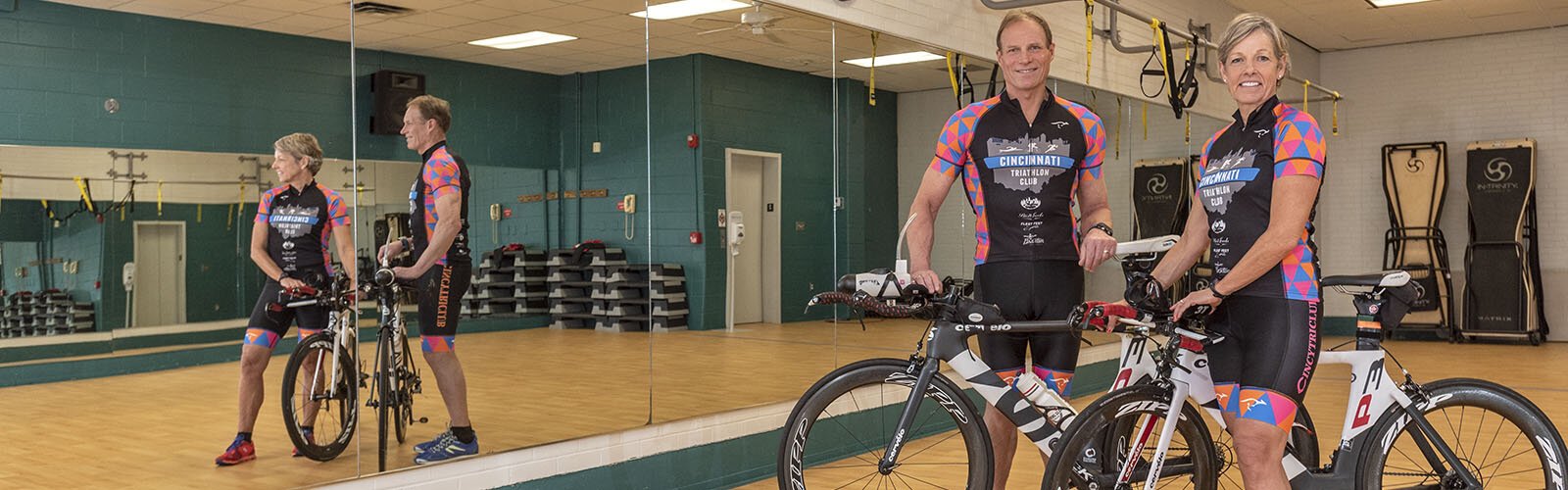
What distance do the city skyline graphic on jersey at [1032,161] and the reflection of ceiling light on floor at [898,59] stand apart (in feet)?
6.60

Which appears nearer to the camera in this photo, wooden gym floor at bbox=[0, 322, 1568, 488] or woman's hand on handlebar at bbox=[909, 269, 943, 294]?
wooden gym floor at bbox=[0, 322, 1568, 488]

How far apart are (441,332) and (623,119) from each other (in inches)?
38.5

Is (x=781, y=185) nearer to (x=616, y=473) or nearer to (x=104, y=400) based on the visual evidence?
(x=616, y=473)

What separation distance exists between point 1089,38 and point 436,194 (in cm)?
434

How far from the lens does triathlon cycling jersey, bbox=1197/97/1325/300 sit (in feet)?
8.78

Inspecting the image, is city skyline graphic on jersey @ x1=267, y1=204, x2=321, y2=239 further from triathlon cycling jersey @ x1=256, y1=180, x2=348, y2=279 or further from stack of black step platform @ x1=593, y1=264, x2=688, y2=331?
stack of black step platform @ x1=593, y1=264, x2=688, y2=331

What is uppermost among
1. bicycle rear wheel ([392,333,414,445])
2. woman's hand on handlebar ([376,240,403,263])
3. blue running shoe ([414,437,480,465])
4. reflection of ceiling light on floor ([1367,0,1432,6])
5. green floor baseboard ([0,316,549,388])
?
reflection of ceiling light on floor ([1367,0,1432,6])

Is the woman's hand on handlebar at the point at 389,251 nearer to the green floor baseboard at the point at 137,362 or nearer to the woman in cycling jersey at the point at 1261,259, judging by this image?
the green floor baseboard at the point at 137,362

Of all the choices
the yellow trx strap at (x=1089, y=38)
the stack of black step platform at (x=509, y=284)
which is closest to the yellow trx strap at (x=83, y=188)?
the stack of black step platform at (x=509, y=284)

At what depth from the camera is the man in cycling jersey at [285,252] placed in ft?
10.1

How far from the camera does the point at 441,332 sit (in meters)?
3.52

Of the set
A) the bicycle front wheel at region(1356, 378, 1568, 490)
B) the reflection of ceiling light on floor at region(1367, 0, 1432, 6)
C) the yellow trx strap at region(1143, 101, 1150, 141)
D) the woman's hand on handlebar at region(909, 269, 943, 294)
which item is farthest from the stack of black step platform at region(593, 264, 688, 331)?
the reflection of ceiling light on floor at region(1367, 0, 1432, 6)

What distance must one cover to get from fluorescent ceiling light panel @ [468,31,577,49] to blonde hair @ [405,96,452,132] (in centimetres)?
21

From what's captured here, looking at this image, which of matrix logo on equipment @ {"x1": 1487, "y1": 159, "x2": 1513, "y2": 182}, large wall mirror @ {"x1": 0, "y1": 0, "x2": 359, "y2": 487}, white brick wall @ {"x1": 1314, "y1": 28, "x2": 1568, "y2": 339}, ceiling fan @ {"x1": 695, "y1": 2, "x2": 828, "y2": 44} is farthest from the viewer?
white brick wall @ {"x1": 1314, "y1": 28, "x2": 1568, "y2": 339}
